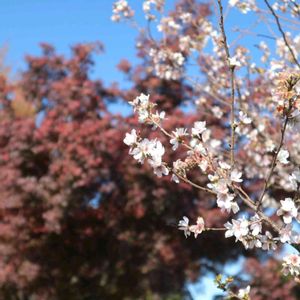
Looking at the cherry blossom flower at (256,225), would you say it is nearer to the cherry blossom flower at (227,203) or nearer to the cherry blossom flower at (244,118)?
the cherry blossom flower at (227,203)

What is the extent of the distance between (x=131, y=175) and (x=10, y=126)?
219cm

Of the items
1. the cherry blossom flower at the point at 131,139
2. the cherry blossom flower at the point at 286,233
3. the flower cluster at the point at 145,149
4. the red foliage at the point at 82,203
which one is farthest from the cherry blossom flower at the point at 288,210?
the red foliage at the point at 82,203

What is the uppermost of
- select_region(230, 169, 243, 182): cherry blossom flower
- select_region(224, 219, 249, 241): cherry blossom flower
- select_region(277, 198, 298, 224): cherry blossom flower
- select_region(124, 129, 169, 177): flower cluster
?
select_region(124, 129, 169, 177): flower cluster

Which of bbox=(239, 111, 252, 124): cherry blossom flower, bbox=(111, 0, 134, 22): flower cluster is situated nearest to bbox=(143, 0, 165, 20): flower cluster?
bbox=(111, 0, 134, 22): flower cluster

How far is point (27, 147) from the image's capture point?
8109 millimetres

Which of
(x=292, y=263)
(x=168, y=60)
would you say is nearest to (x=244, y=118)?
Answer: (x=292, y=263)

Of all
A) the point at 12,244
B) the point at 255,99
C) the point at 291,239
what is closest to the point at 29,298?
the point at 12,244

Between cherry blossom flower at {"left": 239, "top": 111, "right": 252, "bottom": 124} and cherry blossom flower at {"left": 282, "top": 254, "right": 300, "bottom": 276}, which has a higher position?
cherry blossom flower at {"left": 239, "top": 111, "right": 252, "bottom": 124}

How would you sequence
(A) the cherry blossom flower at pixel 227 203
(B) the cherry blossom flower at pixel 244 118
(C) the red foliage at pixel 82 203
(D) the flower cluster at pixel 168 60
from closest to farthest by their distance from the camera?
(A) the cherry blossom flower at pixel 227 203 < (B) the cherry blossom flower at pixel 244 118 < (D) the flower cluster at pixel 168 60 < (C) the red foliage at pixel 82 203

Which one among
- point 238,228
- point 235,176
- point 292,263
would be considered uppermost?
point 235,176

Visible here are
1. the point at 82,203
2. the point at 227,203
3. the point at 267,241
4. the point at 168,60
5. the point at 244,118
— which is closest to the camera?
the point at 227,203

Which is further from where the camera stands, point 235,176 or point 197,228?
point 197,228

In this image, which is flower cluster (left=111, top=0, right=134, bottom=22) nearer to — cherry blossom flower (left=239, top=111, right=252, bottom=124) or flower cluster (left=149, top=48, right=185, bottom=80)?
flower cluster (left=149, top=48, right=185, bottom=80)

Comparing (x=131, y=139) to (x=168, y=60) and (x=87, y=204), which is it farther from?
(x=87, y=204)
